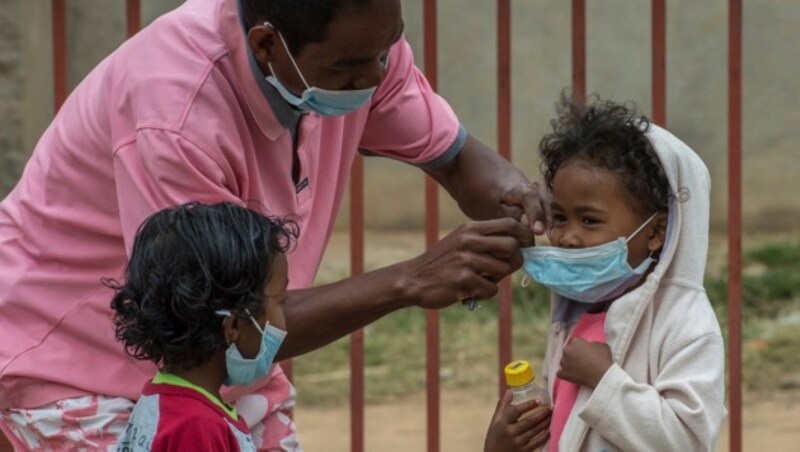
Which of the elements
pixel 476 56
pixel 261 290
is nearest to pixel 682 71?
pixel 476 56

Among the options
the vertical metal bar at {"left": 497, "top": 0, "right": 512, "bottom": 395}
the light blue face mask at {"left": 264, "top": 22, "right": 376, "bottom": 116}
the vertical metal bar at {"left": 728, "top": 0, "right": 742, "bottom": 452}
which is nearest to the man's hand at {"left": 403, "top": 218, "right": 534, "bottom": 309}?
the light blue face mask at {"left": 264, "top": 22, "right": 376, "bottom": 116}

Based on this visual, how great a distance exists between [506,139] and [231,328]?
2.03m

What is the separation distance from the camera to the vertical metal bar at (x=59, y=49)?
4992 millimetres

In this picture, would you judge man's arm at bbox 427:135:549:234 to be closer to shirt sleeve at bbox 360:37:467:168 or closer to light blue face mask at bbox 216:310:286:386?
shirt sleeve at bbox 360:37:467:168

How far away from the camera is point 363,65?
358cm

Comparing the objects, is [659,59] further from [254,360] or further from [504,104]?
[254,360]

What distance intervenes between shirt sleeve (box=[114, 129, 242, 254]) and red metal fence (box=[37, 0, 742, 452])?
4.92ft

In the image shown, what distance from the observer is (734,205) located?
16.7 ft

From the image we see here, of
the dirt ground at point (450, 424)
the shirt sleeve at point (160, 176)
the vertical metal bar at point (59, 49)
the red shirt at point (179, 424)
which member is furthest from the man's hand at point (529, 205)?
the dirt ground at point (450, 424)

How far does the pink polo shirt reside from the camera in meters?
3.49

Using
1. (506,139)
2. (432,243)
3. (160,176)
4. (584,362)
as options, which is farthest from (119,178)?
(506,139)

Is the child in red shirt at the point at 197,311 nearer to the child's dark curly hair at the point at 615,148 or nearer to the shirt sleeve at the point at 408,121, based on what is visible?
the child's dark curly hair at the point at 615,148

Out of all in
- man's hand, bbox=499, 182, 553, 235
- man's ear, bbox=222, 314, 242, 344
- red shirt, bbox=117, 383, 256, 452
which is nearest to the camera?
red shirt, bbox=117, 383, 256, 452

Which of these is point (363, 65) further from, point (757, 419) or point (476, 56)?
point (476, 56)
